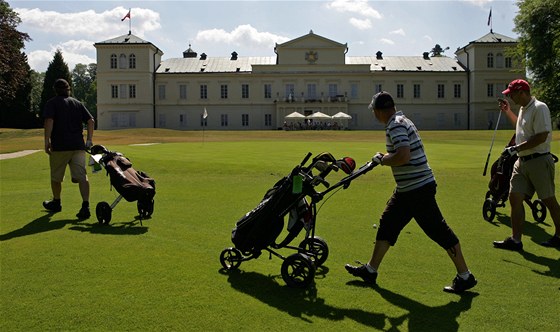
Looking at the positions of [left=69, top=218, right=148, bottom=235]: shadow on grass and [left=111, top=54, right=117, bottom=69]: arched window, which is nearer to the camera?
[left=69, top=218, right=148, bottom=235]: shadow on grass

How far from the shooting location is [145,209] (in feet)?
29.2

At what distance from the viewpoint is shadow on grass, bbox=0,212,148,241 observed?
7883mm

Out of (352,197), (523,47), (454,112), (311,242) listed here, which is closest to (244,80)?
(454,112)

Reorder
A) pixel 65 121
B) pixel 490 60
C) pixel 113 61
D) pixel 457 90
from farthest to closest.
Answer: pixel 457 90, pixel 490 60, pixel 113 61, pixel 65 121

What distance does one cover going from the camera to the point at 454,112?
80.6m

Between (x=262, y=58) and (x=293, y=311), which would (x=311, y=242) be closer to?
(x=293, y=311)

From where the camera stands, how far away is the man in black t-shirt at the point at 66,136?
9.27 m

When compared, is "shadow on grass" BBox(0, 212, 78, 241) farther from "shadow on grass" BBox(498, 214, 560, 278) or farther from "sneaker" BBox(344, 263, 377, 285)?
"shadow on grass" BBox(498, 214, 560, 278)

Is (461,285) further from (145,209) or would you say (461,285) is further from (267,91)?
(267,91)

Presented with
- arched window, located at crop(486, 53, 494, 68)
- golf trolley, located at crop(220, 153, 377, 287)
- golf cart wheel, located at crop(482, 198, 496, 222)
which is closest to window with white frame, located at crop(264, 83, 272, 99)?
arched window, located at crop(486, 53, 494, 68)

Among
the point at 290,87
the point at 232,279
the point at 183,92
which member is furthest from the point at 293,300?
the point at 183,92

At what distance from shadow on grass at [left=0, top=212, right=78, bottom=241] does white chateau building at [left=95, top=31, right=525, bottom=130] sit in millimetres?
67939

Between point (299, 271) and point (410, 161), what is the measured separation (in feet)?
5.04

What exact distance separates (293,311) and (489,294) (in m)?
1.94
